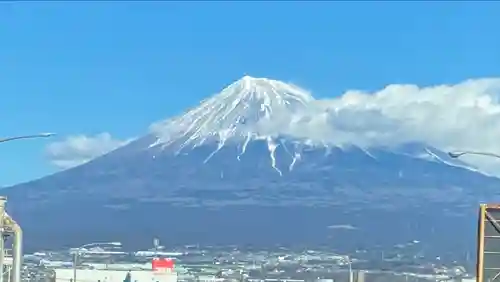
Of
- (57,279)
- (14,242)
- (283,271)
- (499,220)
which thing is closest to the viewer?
(499,220)

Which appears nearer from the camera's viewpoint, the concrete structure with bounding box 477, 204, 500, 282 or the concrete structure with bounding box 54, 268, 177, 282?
the concrete structure with bounding box 477, 204, 500, 282

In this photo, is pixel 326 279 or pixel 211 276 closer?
pixel 326 279

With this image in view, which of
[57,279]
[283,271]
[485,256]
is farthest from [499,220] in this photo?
[283,271]

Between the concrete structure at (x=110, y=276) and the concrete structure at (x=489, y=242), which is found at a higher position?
the concrete structure at (x=489, y=242)

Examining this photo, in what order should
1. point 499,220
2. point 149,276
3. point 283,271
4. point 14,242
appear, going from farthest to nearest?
point 283,271 < point 149,276 < point 14,242 < point 499,220

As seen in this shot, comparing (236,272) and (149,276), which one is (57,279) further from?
(236,272)

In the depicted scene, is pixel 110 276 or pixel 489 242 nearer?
pixel 489 242

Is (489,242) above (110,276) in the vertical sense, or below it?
above

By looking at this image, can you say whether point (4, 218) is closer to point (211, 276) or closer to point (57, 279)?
point (57, 279)

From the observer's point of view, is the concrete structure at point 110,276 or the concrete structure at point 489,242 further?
the concrete structure at point 110,276

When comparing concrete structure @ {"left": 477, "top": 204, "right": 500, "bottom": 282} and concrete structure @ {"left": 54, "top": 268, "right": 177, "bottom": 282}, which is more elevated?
concrete structure @ {"left": 477, "top": 204, "right": 500, "bottom": 282}
